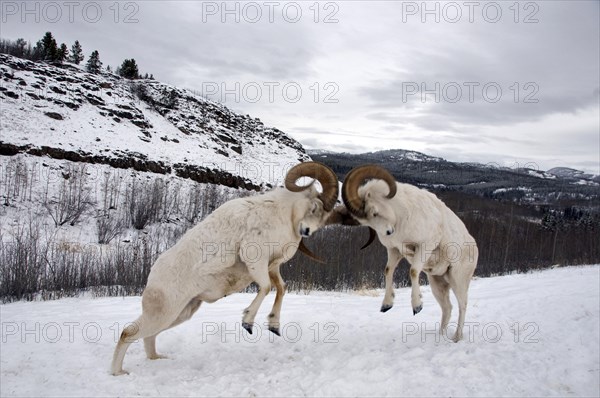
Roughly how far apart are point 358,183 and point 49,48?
91658 millimetres

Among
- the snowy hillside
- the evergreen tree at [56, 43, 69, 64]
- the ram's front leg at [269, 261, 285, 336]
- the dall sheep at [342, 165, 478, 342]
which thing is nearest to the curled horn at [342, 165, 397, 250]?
the dall sheep at [342, 165, 478, 342]

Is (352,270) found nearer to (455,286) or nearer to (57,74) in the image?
(455,286)

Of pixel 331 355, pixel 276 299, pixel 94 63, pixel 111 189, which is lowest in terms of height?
pixel 331 355

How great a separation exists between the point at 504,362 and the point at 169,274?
5.46 meters

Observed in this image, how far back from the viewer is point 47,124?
173 feet

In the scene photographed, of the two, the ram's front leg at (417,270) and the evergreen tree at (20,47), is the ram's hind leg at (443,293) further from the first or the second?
the evergreen tree at (20,47)

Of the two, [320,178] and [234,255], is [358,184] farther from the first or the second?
[234,255]

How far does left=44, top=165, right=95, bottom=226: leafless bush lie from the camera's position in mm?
41281

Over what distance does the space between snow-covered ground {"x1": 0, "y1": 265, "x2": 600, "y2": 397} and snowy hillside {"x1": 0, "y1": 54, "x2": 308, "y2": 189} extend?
47.6 m

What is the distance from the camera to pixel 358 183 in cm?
687

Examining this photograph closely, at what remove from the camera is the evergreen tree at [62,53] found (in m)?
77.6

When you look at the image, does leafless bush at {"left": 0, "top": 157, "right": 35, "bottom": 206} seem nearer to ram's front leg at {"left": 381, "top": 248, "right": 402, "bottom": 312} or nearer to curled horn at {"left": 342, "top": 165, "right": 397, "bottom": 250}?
curled horn at {"left": 342, "top": 165, "right": 397, "bottom": 250}

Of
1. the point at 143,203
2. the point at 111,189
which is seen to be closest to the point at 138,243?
the point at 143,203

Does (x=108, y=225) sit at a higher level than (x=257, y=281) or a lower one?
lower
